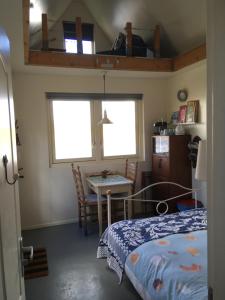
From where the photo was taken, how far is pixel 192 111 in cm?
393

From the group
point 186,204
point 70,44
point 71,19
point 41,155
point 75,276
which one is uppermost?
point 71,19

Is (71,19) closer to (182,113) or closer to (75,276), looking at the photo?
(182,113)

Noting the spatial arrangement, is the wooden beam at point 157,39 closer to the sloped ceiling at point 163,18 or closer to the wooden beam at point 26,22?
the sloped ceiling at point 163,18

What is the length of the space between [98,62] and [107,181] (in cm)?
176

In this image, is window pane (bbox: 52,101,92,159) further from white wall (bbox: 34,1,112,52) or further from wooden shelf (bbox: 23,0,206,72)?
white wall (bbox: 34,1,112,52)

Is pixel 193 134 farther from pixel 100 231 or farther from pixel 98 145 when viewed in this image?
pixel 100 231

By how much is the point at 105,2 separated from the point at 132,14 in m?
0.49

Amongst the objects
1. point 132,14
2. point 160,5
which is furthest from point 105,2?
point 160,5

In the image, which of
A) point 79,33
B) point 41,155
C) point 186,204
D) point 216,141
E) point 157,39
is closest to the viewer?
point 216,141

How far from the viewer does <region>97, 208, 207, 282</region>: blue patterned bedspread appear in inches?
90.7

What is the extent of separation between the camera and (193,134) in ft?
13.3

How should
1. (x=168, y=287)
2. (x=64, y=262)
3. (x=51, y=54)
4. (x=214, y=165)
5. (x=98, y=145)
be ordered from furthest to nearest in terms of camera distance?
(x=98, y=145) → (x=51, y=54) → (x=64, y=262) → (x=168, y=287) → (x=214, y=165)

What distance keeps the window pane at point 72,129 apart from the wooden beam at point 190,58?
62.5 inches

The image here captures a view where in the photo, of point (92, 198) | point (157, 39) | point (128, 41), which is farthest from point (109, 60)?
point (92, 198)
